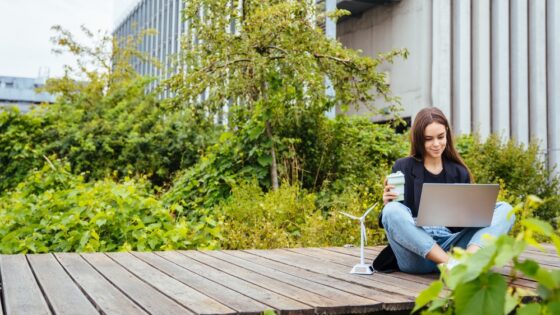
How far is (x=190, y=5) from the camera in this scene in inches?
291

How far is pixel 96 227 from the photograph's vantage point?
4.95 meters

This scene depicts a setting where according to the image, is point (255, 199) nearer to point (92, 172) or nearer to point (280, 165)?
point (280, 165)

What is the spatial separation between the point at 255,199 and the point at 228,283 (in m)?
3.55

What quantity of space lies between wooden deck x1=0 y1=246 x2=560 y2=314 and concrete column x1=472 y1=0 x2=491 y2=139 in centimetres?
1208

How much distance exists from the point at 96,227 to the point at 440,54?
1229 centimetres

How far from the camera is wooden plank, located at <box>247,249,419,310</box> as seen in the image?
8.24ft

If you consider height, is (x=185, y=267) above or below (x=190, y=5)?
below

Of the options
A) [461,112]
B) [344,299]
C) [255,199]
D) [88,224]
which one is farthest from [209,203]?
[461,112]

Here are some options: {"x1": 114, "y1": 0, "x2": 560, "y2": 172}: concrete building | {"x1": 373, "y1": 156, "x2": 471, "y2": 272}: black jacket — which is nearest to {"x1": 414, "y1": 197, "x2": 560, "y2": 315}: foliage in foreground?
{"x1": 373, "y1": 156, "x2": 471, "y2": 272}: black jacket

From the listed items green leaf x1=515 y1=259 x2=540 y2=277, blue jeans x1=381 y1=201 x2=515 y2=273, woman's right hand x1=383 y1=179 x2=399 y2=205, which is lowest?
blue jeans x1=381 y1=201 x2=515 y2=273

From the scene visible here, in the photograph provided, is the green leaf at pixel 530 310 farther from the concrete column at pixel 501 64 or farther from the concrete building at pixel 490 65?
the concrete column at pixel 501 64

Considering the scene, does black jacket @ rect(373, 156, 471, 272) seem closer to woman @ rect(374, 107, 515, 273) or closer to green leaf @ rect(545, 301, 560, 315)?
woman @ rect(374, 107, 515, 273)

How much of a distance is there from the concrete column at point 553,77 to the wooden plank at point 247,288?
1402 centimetres

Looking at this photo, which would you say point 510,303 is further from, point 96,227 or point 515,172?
point 515,172
